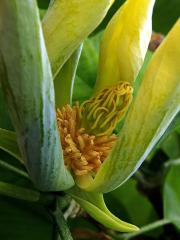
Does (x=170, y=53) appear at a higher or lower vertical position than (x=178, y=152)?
higher

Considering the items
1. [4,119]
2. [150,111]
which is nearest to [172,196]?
[4,119]

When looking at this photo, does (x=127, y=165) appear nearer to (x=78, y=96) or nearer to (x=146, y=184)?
(x=78, y=96)

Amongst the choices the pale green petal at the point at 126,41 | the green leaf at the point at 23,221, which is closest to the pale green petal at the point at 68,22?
the pale green petal at the point at 126,41

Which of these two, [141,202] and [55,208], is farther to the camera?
[141,202]

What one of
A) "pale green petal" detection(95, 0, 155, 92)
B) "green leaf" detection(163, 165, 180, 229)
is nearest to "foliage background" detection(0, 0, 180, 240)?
"green leaf" detection(163, 165, 180, 229)

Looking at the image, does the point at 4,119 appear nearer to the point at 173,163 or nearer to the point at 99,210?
the point at 99,210

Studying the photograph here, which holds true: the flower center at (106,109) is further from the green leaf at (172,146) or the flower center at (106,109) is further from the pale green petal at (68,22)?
the green leaf at (172,146)

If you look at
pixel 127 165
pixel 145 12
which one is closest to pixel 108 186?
pixel 127 165
